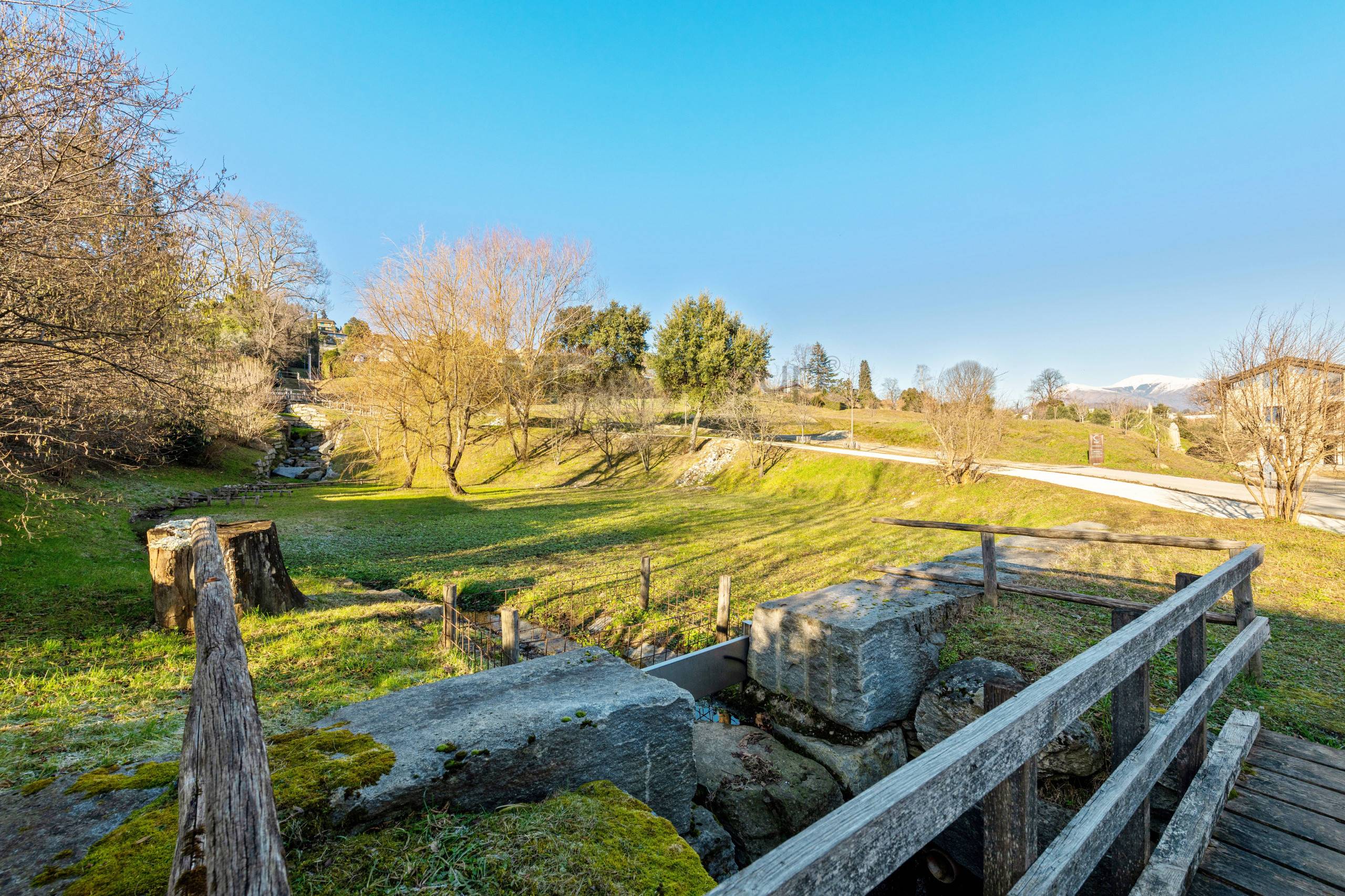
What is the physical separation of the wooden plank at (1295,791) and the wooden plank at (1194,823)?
8cm

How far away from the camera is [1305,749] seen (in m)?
3.61

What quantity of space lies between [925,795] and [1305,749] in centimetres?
436

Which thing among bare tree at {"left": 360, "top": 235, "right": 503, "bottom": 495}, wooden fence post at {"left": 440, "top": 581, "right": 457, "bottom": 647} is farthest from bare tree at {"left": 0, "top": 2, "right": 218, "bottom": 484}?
bare tree at {"left": 360, "top": 235, "right": 503, "bottom": 495}

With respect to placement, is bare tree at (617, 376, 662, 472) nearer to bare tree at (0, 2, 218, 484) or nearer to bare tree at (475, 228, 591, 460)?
bare tree at (475, 228, 591, 460)

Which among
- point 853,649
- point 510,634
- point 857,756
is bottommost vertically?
point 857,756

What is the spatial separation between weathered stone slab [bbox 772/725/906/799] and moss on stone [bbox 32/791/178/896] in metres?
4.33

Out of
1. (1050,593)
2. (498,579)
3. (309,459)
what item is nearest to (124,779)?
(1050,593)

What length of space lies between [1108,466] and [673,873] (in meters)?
29.4

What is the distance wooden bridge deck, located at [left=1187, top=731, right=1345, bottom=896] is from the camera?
254 centimetres

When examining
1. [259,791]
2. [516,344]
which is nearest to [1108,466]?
[516,344]

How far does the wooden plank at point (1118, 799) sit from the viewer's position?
71.5 inches

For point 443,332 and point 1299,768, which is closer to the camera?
point 1299,768

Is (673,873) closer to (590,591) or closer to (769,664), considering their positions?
(769,664)

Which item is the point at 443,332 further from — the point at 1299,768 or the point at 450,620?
the point at 1299,768
